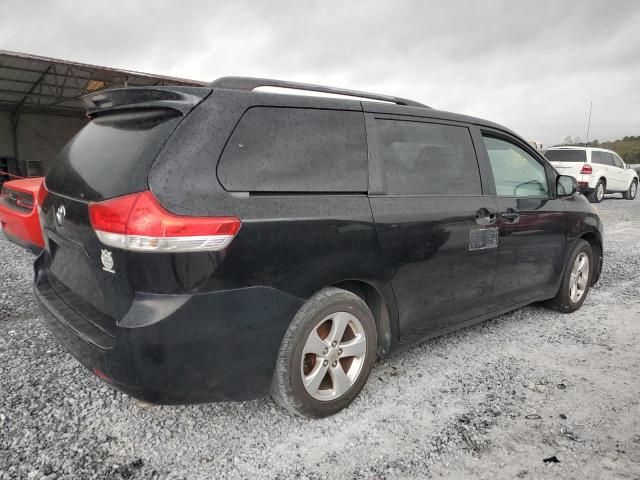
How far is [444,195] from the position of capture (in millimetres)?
2854

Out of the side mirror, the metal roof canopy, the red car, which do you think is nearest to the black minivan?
the side mirror

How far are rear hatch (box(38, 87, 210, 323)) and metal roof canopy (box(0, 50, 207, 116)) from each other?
42.1 ft

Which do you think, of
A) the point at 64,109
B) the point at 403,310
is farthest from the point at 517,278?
the point at 64,109

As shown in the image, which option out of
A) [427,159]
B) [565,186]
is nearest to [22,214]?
[427,159]

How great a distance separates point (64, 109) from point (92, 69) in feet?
28.6

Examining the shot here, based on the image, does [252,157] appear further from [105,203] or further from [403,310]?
[403,310]

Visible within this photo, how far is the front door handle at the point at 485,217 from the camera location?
2996mm

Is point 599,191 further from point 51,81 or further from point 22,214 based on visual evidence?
point 51,81

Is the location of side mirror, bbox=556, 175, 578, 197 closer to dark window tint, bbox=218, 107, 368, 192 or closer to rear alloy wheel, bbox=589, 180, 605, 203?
dark window tint, bbox=218, 107, 368, 192

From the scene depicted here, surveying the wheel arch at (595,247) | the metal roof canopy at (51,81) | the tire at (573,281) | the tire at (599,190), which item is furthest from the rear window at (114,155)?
the tire at (599,190)

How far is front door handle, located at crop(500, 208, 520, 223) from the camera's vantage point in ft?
10.5

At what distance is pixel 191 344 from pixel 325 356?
2.41 feet

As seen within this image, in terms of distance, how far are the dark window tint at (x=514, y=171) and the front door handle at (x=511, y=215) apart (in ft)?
0.43

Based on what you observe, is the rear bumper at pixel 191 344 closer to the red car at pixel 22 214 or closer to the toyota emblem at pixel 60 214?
the toyota emblem at pixel 60 214
